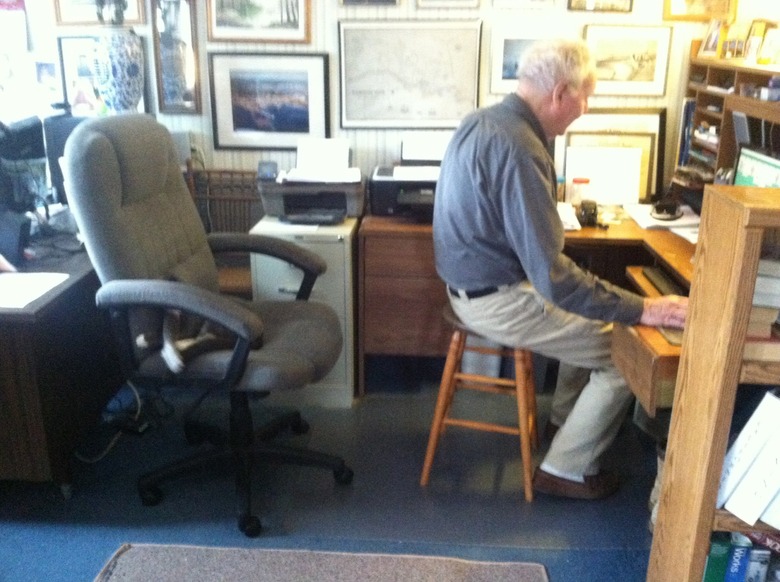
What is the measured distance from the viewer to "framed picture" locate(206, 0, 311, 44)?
281cm

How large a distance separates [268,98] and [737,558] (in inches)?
89.1

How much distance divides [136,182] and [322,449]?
1.05 m

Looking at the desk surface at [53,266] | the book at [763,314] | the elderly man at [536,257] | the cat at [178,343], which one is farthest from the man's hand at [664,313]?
the desk surface at [53,266]

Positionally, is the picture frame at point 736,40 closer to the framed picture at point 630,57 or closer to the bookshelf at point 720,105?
the bookshelf at point 720,105

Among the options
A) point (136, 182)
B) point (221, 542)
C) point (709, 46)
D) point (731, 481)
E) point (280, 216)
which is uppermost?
point (709, 46)

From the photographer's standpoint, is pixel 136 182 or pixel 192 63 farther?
pixel 192 63

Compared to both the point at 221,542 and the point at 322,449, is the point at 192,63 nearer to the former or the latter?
the point at 322,449

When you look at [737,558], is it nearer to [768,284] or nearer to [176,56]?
[768,284]

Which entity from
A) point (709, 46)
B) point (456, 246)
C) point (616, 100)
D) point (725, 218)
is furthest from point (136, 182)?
point (709, 46)

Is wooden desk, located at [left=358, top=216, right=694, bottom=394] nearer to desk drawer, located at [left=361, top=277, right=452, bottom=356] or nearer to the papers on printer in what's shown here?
desk drawer, located at [left=361, top=277, right=452, bottom=356]

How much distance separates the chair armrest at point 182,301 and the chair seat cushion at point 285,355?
0.46ft

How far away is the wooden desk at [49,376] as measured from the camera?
1.98 m

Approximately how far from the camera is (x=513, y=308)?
81.9 inches

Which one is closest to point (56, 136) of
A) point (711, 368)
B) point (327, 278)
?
point (327, 278)
